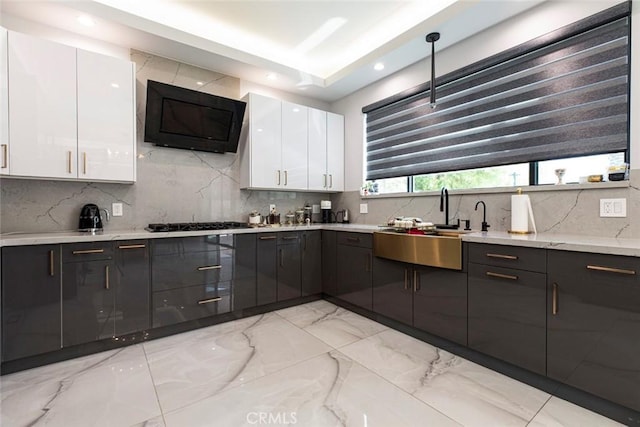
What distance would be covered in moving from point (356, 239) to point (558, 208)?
1.64m

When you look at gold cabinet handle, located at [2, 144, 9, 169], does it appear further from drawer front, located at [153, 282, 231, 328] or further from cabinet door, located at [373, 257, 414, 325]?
cabinet door, located at [373, 257, 414, 325]

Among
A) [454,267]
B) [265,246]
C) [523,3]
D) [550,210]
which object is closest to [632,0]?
[523,3]

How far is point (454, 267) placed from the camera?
6.96 ft

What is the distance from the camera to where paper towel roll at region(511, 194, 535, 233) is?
7.11 ft

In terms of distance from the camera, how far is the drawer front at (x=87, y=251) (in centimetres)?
210

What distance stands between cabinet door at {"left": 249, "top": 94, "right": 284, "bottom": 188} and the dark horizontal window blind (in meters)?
1.37

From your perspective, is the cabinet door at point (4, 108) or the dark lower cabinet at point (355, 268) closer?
the cabinet door at point (4, 108)

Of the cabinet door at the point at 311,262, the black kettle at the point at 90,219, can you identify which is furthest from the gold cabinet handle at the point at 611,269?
the black kettle at the point at 90,219

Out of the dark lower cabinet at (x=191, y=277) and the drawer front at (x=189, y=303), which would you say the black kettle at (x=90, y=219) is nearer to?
the dark lower cabinet at (x=191, y=277)

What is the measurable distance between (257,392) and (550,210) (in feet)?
7.82

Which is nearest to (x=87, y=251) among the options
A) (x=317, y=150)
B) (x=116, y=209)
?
(x=116, y=209)

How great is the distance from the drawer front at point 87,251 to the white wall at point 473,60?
9.00 ft

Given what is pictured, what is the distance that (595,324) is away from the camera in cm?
155

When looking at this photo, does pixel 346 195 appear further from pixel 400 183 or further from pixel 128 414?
pixel 128 414
